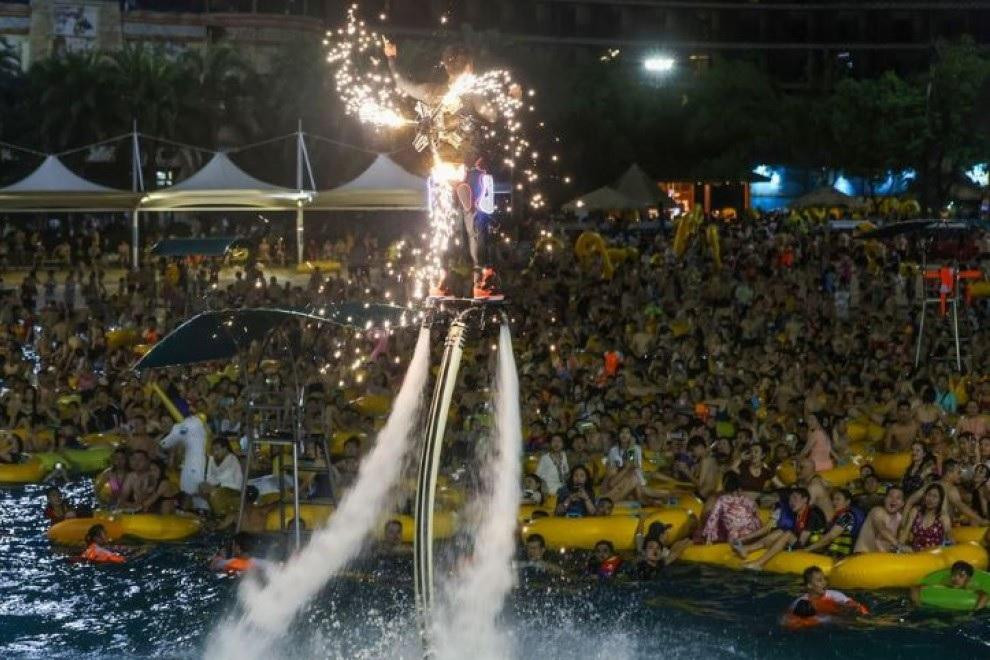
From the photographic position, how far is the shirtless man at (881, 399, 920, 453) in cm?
1927

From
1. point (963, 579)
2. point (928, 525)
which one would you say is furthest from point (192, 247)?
point (963, 579)

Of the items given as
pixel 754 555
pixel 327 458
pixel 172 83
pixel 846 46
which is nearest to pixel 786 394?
pixel 754 555

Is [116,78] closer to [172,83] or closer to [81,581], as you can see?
[172,83]

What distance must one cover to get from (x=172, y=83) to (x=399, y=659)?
4105 centimetres

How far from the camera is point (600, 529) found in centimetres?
1666

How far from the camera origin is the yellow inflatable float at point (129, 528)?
1748 cm

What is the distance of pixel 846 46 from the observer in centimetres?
9088

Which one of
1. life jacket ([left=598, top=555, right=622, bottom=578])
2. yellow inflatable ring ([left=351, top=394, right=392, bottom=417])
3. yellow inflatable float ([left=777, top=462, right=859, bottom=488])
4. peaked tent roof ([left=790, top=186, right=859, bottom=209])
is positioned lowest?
life jacket ([left=598, top=555, right=622, bottom=578])

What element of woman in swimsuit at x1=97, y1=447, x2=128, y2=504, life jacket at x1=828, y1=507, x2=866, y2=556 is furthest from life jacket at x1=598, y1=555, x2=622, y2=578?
woman in swimsuit at x1=97, y1=447, x2=128, y2=504

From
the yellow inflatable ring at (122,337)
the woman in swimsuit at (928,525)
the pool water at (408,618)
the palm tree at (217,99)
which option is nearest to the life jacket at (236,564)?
the pool water at (408,618)

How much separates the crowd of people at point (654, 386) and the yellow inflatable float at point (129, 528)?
48 cm

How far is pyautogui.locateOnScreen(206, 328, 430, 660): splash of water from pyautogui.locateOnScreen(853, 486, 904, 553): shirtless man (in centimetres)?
471

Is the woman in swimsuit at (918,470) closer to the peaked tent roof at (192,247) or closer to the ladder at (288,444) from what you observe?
the ladder at (288,444)

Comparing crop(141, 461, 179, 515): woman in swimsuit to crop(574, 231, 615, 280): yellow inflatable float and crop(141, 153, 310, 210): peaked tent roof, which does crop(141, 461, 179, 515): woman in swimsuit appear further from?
crop(574, 231, 615, 280): yellow inflatable float
